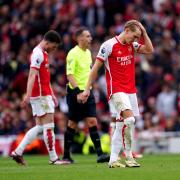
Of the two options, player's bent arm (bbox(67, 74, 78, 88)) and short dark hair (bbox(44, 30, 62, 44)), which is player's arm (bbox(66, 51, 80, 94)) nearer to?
player's bent arm (bbox(67, 74, 78, 88))

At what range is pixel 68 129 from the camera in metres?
16.5

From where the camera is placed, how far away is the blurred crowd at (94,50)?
24.0 meters

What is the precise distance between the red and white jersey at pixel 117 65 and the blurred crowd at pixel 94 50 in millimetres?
9064

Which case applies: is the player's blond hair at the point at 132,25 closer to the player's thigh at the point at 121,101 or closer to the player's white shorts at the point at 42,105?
the player's thigh at the point at 121,101

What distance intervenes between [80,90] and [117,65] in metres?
2.20

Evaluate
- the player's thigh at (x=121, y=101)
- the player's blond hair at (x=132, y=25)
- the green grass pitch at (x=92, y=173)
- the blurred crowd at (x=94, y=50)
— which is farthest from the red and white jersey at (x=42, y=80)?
the blurred crowd at (x=94, y=50)

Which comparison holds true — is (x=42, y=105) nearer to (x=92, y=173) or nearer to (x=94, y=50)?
A: (x=92, y=173)

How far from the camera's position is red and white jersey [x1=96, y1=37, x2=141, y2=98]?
14008mm

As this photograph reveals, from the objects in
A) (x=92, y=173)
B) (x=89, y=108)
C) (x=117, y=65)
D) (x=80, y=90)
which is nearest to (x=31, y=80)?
(x=80, y=90)

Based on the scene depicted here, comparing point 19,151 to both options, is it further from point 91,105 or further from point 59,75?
point 59,75

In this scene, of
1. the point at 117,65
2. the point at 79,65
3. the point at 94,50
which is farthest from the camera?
the point at 94,50

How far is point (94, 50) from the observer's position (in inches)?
1035

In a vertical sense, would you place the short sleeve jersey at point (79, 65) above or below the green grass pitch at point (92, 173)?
above

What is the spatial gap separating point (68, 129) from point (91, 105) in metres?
0.64
